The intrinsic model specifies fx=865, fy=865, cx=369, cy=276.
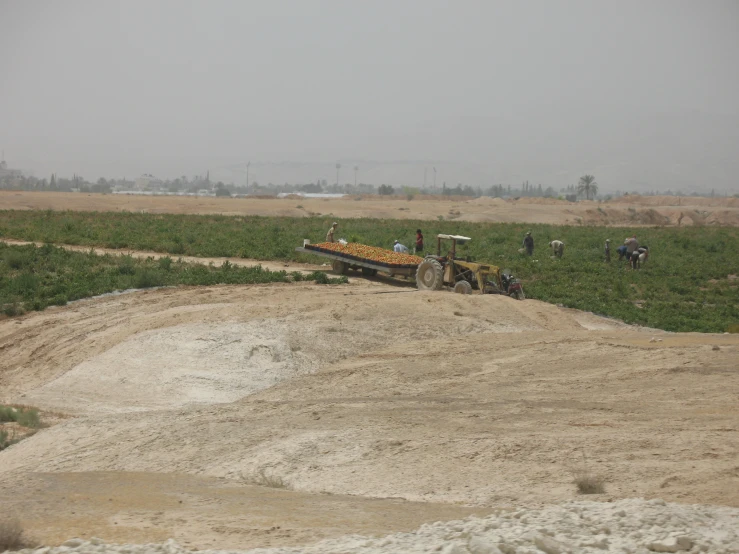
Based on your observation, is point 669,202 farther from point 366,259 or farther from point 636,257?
point 366,259

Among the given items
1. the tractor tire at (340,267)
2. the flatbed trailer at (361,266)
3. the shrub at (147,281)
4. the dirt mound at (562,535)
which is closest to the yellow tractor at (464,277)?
the flatbed trailer at (361,266)

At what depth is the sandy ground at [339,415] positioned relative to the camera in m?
8.95

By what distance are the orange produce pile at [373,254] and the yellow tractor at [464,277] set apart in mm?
1466

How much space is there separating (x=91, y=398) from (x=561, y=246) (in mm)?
23973

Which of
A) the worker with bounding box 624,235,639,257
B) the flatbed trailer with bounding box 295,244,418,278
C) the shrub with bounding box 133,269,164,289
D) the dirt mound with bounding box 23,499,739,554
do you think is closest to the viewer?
the dirt mound with bounding box 23,499,739,554

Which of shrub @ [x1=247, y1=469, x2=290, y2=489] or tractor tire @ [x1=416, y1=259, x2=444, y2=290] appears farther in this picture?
tractor tire @ [x1=416, y1=259, x2=444, y2=290]

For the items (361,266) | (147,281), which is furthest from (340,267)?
(147,281)

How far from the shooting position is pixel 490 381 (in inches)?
561

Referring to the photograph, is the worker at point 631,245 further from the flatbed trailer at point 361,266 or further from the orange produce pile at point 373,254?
the flatbed trailer at point 361,266

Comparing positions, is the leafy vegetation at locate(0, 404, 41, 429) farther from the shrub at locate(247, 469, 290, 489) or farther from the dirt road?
the dirt road

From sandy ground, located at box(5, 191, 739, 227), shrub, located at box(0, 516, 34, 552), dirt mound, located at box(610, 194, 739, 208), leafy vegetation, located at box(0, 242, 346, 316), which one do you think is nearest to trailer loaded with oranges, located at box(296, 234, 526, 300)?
leafy vegetation, located at box(0, 242, 346, 316)

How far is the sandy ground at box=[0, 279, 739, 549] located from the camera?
29.3 ft

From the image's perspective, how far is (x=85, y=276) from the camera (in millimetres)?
24656

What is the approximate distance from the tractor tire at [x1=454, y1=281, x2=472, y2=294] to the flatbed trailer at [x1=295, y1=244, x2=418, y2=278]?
2760 millimetres
